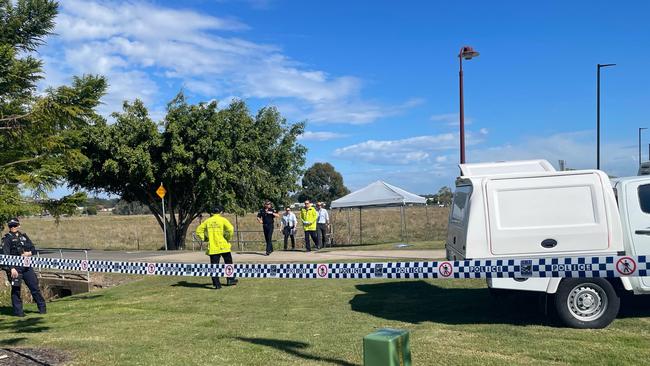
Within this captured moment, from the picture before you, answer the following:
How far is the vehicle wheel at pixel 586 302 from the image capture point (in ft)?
23.1

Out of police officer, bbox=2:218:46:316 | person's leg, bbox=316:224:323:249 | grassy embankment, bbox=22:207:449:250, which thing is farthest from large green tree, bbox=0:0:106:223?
grassy embankment, bbox=22:207:449:250

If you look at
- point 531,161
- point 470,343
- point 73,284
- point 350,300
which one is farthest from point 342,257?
point 470,343

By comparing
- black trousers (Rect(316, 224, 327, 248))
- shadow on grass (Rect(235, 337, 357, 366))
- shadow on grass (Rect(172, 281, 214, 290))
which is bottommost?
shadow on grass (Rect(172, 281, 214, 290))

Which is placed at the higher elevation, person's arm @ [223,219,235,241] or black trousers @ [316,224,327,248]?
person's arm @ [223,219,235,241]

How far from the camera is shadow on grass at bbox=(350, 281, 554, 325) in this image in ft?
26.3

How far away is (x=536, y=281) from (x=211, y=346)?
4317 mm

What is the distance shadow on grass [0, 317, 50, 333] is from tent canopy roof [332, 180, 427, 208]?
569 inches

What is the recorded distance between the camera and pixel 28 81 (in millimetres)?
8969

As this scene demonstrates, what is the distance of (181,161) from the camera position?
22500 millimetres

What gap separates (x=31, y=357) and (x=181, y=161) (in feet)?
53.8

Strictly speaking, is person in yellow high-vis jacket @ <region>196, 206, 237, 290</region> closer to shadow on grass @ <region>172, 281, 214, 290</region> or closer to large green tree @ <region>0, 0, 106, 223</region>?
shadow on grass @ <region>172, 281, 214, 290</region>

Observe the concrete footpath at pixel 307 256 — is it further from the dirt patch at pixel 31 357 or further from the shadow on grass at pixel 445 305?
the dirt patch at pixel 31 357

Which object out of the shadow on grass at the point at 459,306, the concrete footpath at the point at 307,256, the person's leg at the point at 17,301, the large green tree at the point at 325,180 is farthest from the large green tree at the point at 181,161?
the large green tree at the point at 325,180

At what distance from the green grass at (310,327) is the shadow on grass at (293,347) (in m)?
0.01
